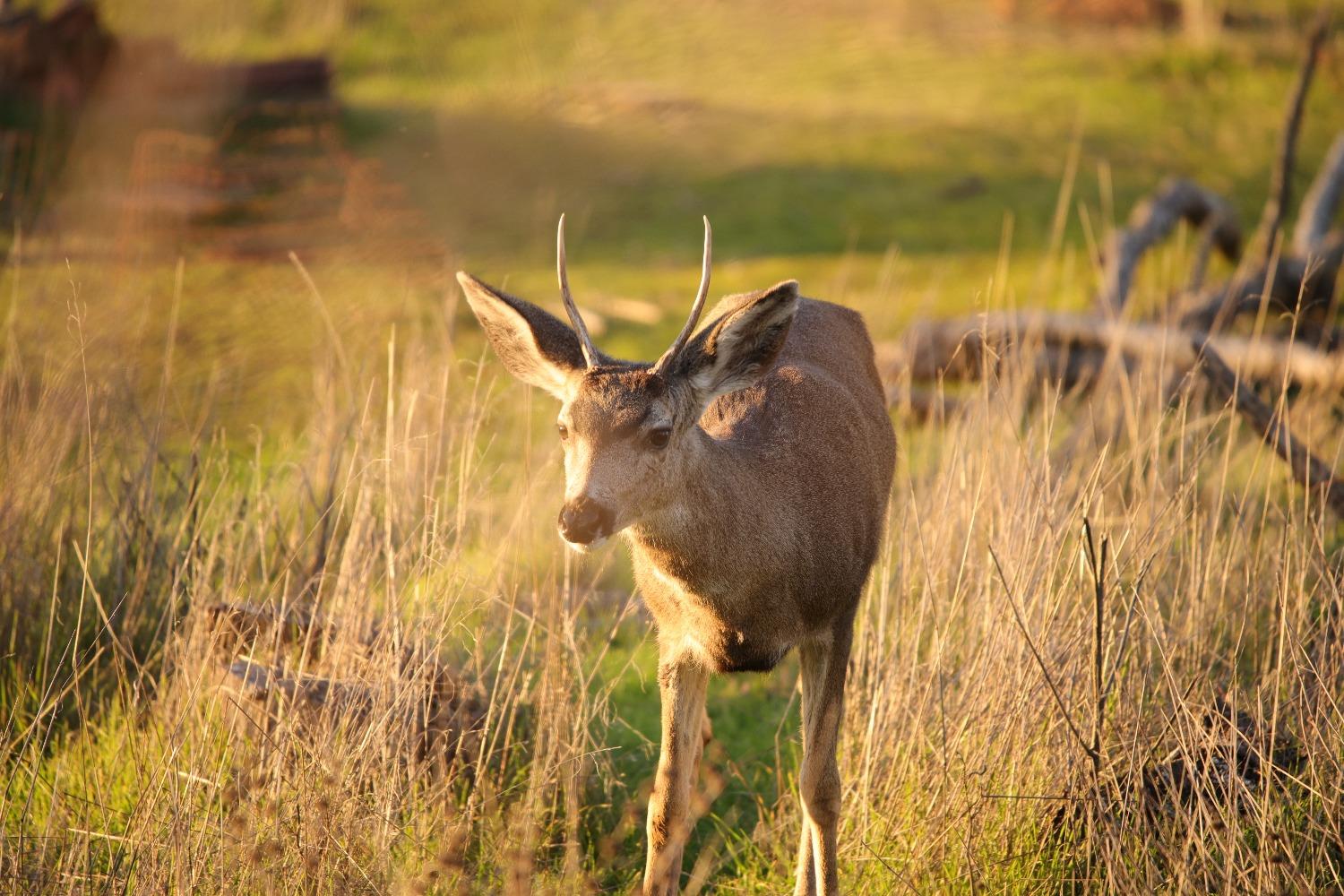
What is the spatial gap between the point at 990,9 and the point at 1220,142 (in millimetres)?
3791

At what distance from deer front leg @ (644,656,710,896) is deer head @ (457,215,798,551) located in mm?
848

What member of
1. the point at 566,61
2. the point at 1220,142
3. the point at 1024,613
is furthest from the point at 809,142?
the point at 1024,613

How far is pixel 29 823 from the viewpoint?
4.29 m

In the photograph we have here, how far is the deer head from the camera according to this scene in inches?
137

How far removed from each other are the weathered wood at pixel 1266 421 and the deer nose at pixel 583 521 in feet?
8.68

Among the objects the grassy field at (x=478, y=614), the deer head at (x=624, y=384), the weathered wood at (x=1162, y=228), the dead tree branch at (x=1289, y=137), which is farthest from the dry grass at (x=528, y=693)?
the dead tree branch at (x=1289, y=137)

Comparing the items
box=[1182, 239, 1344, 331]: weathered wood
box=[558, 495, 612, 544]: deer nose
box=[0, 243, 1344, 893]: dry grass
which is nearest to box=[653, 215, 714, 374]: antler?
box=[558, 495, 612, 544]: deer nose

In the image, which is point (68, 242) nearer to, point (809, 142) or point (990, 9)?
point (809, 142)

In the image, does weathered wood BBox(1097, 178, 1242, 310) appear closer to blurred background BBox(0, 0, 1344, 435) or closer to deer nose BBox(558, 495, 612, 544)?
blurred background BBox(0, 0, 1344, 435)

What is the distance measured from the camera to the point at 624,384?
11.9 feet

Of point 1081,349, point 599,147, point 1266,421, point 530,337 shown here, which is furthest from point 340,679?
point 1081,349

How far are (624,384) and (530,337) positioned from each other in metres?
0.35

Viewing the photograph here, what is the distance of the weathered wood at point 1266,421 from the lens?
5.21 meters

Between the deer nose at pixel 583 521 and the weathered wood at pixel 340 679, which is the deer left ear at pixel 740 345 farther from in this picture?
the weathered wood at pixel 340 679
